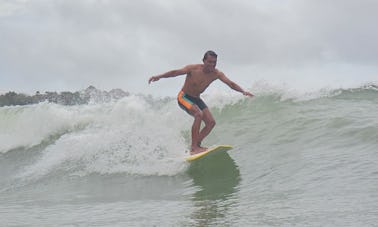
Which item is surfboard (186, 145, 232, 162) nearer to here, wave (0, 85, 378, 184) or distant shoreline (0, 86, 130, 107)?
wave (0, 85, 378, 184)

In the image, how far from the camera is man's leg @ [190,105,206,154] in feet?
32.0

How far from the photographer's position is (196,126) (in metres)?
9.73

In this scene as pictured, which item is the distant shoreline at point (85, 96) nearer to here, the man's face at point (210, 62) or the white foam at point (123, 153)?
the white foam at point (123, 153)

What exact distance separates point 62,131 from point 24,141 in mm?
1100

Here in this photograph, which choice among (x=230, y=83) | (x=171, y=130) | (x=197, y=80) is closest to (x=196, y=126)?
(x=197, y=80)

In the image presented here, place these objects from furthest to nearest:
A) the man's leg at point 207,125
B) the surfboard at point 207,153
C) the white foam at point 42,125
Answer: the white foam at point 42,125 < the man's leg at point 207,125 < the surfboard at point 207,153

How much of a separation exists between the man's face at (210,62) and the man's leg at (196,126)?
28.0 inches

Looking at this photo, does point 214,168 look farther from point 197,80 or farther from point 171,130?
point 171,130

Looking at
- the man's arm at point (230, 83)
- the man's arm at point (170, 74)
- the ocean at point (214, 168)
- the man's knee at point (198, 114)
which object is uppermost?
the man's arm at point (170, 74)

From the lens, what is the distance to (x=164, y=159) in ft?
33.8

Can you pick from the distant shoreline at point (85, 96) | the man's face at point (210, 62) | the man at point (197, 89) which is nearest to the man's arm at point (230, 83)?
the man at point (197, 89)

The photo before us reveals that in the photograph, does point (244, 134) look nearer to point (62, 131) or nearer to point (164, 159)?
point (164, 159)

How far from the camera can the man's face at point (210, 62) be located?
951cm

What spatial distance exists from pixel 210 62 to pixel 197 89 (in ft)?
2.14
